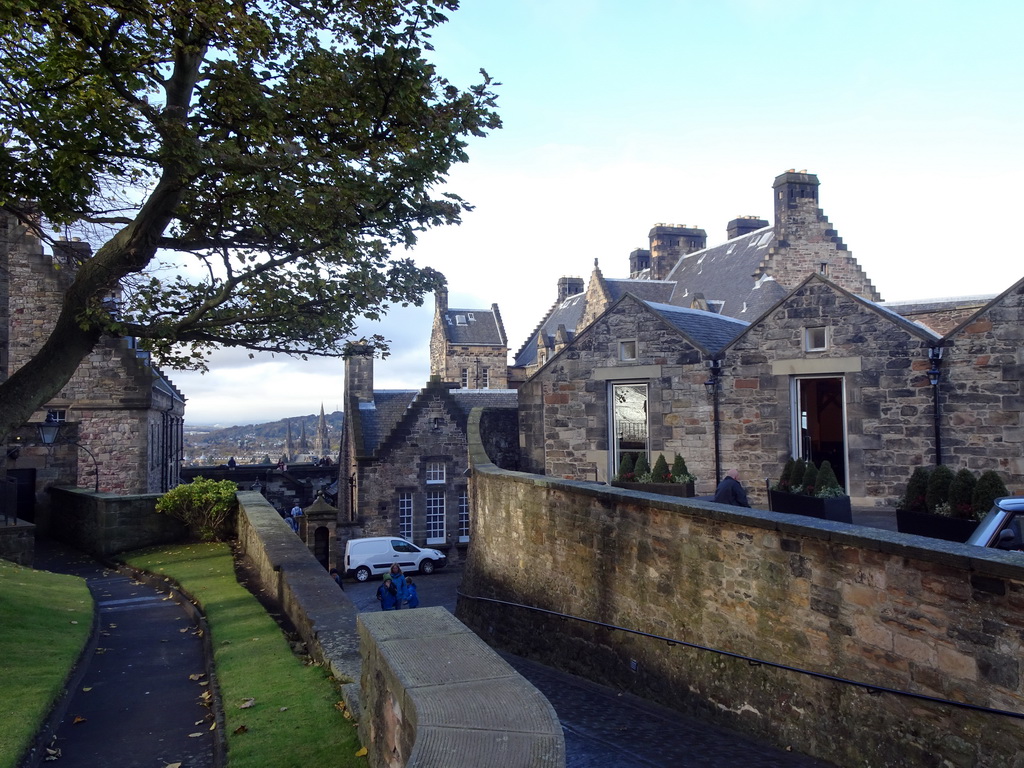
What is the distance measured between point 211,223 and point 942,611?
927 centimetres

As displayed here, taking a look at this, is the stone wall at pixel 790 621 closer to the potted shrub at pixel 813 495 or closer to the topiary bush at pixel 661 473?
the topiary bush at pixel 661 473

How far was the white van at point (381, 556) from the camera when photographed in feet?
93.2

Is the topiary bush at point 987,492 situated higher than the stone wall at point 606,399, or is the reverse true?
the stone wall at point 606,399

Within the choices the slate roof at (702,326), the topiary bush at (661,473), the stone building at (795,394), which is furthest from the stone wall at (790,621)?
the slate roof at (702,326)

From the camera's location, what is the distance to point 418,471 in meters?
31.9

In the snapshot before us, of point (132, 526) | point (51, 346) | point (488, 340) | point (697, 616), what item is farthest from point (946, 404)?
point (488, 340)

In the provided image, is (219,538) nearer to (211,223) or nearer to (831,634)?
(211,223)

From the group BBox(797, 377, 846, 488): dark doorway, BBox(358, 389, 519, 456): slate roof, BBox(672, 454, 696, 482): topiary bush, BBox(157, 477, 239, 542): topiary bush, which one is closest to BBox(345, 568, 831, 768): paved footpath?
BBox(672, 454, 696, 482): topiary bush

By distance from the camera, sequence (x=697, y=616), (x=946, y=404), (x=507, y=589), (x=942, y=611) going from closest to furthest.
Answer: (x=942, y=611), (x=697, y=616), (x=946, y=404), (x=507, y=589)

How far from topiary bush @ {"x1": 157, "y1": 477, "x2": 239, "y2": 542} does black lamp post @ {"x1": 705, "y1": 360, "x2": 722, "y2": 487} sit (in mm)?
10510

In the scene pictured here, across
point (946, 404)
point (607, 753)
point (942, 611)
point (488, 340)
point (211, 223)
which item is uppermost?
point (488, 340)

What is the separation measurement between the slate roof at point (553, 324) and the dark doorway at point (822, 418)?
1523 inches

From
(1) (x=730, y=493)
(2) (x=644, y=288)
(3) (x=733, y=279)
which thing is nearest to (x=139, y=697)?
(1) (x=730, y=493)

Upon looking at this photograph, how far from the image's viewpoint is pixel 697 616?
31.5ft
